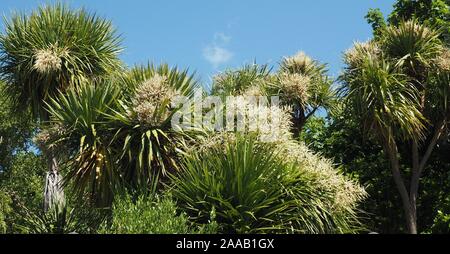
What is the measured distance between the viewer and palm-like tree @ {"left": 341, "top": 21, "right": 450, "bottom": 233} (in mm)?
14258

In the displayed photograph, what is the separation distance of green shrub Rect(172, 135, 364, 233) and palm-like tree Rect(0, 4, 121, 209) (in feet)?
15.5

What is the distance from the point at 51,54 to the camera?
48.3 ft

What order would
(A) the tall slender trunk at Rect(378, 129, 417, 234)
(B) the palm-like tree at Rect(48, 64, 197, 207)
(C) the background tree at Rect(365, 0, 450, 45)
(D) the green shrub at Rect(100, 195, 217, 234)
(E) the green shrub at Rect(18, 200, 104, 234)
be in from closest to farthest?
(D) the green shrub at Rect(100, 195, 217, 234) → (E) the green shrub at Rect(18, 200, 104, 234) → (B) the palm-like tree at Rect(48, 64, 197, 207) → (A) the tall slender trunk at Rect(378, 129, 417, 234) → (C) the background tree at Rect(365, 0, 450, 45)

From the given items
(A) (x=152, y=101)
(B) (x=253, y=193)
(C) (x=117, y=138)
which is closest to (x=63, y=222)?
(C) (x=117, y=138)

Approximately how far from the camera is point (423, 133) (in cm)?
1511

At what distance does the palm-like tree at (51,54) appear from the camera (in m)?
14.9

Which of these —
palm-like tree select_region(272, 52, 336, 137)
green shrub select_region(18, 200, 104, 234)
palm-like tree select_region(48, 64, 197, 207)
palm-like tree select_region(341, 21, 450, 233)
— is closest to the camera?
green shrub select_region(18, 200, 104, 234)

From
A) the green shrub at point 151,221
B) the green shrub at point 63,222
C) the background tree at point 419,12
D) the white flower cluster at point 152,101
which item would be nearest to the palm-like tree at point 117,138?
the white flower cluster at point 152,101

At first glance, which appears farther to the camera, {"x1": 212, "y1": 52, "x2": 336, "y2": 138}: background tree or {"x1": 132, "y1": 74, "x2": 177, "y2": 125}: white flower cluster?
{"x1": 212, "y1": 52, "x2": 336, "y2": 138}: background tree

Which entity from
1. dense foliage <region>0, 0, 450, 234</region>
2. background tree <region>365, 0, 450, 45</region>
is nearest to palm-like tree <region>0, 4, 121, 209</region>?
dense foliage <region>0, 0, 450, 234</region>

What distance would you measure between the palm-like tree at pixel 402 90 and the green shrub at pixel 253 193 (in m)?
3.50

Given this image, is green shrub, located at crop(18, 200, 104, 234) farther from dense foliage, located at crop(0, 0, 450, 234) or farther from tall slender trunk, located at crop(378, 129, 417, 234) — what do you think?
tall slender trunk, located at crop(378, 129, 417, 234)

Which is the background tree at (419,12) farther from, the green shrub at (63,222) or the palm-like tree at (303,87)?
the green shrub at (63,222)
